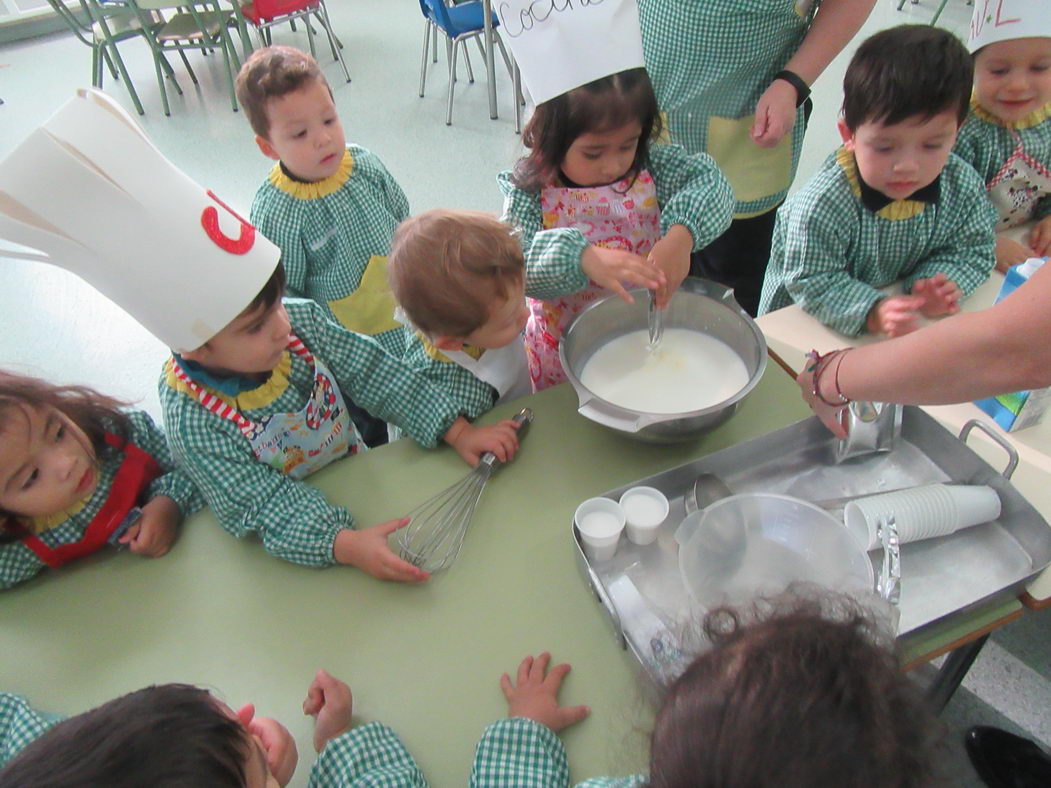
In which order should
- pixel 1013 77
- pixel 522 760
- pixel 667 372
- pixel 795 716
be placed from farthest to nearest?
1. pixel 1013 77
2. pixel 667 372
3. pixel 522 760
4. pixel 795 716

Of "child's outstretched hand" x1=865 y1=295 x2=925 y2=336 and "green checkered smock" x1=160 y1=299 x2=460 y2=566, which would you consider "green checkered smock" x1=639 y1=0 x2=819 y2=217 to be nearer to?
"child's outstretched hand" x1=865 y1=295 x2=925 y2=336

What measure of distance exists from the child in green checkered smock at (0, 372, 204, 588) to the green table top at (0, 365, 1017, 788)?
33 mm

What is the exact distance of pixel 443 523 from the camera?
2.86 ft

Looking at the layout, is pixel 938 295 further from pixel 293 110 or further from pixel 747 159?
pixel 293 110

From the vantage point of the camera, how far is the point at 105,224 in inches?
28.3

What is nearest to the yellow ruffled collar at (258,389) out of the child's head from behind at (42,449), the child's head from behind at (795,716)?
the child's head from behind at (42,449)

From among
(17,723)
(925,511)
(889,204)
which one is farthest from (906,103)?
(17,723)

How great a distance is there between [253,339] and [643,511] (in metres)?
0.54

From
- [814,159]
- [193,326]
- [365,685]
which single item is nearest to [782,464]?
[365,685]

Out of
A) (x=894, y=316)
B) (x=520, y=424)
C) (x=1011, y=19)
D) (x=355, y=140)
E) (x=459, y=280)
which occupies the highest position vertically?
(x=1011, y=19)

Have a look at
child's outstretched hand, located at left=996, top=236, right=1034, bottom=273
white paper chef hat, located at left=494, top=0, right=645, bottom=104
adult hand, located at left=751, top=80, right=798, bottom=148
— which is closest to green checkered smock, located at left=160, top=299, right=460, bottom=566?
white paper chef hat, located at left=494, top=0, right=645, bottom=104

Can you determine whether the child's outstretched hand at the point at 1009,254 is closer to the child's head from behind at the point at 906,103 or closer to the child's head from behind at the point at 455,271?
the child's head from behind at the point at 906,103

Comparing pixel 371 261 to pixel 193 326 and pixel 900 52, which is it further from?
pixel 900 52

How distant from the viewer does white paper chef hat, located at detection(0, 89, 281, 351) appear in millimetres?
677
